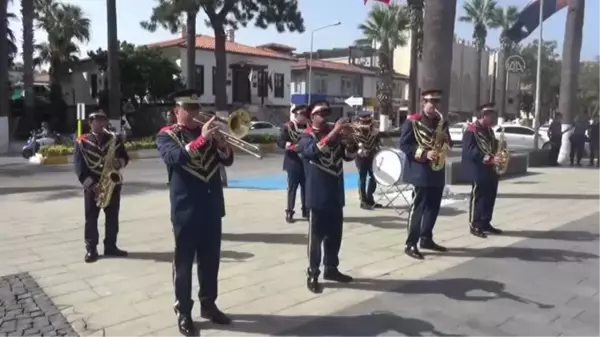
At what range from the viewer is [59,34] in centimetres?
3906

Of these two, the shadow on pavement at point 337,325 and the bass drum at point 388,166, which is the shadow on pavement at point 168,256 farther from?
the bass drum at point 388,166

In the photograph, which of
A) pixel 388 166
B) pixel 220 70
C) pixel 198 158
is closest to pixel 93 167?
pixel 198 158

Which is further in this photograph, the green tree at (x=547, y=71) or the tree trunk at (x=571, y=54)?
the green tree at (x=547, y=71)

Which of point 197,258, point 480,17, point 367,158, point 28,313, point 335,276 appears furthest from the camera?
point 480,17

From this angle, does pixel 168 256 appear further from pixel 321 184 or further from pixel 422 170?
pixel 422 170

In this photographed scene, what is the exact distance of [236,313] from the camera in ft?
17.0

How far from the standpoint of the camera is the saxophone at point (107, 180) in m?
6.90

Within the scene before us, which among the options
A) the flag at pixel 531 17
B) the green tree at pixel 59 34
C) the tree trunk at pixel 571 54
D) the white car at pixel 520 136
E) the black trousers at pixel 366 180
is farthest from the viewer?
the green tree at pixel 59 34

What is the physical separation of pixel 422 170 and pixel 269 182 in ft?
28.9

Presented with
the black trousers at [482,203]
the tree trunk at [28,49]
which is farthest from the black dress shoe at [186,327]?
the tree trunk at [28,49]

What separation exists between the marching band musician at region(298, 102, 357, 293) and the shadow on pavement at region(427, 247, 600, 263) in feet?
6.35

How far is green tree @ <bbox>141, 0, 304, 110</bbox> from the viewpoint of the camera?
28.3 m

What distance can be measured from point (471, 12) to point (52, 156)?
4653cm

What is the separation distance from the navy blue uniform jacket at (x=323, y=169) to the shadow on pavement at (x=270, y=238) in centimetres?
213
